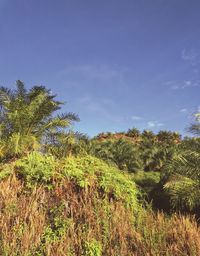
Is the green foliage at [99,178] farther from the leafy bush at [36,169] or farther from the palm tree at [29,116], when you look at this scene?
the palm tree at [29,116]

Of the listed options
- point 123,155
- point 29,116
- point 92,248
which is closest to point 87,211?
point 92,248

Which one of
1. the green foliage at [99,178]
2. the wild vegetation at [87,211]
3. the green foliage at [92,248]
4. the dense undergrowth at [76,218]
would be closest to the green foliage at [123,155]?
the wild vegetation at [87,211]

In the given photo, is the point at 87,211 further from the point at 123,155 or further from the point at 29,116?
the point at 123,155

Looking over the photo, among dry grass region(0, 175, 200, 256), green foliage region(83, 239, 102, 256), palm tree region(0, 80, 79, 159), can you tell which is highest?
palm tree region(0, 80, 79, 159)

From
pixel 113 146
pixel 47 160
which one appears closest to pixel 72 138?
pixel 47 160

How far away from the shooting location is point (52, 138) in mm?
19797

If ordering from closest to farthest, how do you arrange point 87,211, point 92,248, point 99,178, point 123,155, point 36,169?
point 92,248 → point 87,211 → point 36,169 → point 99,178 → point 123,155

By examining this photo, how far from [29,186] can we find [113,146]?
2178 centimetres

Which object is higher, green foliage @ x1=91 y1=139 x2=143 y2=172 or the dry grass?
green foliage @ x1=91 y1=139 x2=143 y2=172

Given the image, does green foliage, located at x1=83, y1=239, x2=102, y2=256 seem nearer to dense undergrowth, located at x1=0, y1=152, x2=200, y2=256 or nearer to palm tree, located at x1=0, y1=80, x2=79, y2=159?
dense undergrowth, located at x1=0, y1=152, x2=200, y2=256

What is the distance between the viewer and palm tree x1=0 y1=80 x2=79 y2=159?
1853cm

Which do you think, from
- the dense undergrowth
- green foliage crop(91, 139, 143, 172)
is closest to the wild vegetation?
the dense undergrowth

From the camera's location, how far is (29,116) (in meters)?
18.9

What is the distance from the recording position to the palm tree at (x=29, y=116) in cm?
1853
